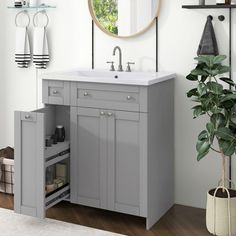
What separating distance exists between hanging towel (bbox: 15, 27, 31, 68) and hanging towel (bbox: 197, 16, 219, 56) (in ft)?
5.31

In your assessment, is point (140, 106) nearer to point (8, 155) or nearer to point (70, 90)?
point (70, 90)

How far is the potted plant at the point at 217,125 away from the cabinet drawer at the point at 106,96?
38 centimetres

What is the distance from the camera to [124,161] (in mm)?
3539

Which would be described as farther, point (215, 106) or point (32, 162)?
point (32, 162)

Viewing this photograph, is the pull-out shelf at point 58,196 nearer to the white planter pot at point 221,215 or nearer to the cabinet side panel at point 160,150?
the cabinet side panel at point 160,150

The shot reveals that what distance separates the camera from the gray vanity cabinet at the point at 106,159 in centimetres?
350

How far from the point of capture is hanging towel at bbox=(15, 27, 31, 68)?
14.5 ft

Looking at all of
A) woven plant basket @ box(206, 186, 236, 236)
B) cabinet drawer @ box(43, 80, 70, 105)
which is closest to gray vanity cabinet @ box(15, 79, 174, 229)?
cabinet drawer @ box(43, 80, 70, 105)

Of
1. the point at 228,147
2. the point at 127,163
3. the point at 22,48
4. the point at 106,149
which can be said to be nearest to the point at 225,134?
the point at 228,147

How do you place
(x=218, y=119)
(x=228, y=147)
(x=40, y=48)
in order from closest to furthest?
(x=228, y=147) < (x=218, y=119) < (x=40, y=48)

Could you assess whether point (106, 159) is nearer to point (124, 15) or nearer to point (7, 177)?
point (7, 177)

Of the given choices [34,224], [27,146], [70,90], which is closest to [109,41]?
[70,90]

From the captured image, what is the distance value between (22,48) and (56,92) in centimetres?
89

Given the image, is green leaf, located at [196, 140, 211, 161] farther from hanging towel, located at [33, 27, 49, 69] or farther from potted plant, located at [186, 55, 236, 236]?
hanging towel, located at [33, 27, 49, 69]
